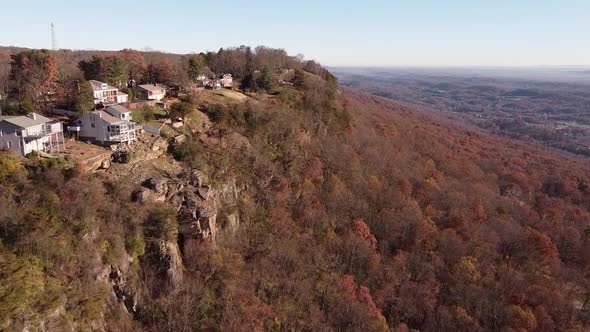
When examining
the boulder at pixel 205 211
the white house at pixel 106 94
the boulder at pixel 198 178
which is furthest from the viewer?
the white house at pixel 106 94

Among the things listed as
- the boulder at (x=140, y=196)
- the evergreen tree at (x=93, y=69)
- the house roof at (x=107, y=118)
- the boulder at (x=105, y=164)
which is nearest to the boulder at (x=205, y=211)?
the boulder at (x=140, y=196)

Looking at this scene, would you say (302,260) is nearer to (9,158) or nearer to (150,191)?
(150,191)

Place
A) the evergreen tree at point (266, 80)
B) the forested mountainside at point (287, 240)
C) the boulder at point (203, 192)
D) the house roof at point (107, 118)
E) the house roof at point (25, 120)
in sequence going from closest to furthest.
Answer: the forested mountainside at point (287, 240)
the house roof at point (25, 120)
the house roof at point (107, 118)
the boulder at point (203, 192)
the evergreen tree at point (266, 80)

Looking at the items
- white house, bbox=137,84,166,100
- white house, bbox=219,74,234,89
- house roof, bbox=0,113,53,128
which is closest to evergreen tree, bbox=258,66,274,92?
white house, bbox=219,74,234,89

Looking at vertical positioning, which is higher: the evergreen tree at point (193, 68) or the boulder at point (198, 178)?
the evergreen tree at point (193, 68)

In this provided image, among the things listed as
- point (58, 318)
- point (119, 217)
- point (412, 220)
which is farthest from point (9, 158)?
point (412, 220)

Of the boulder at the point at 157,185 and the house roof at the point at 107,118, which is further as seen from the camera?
the house roof at the point at 107,118

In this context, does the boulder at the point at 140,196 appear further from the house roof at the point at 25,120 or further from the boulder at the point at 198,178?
the house roof at the point at 25,120

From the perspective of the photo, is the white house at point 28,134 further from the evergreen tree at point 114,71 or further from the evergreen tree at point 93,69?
the evergreen tree at point 93,69

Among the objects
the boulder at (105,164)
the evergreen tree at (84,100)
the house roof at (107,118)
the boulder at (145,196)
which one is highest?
the evergreen tree at (84,100)
